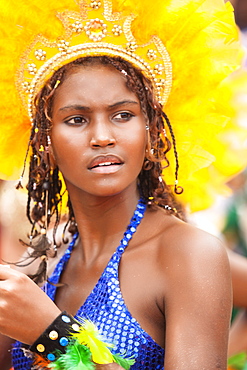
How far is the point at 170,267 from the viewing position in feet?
7.87

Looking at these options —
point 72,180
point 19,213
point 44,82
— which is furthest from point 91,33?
point 19,213

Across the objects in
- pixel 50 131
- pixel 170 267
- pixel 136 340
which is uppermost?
pixel 50 131

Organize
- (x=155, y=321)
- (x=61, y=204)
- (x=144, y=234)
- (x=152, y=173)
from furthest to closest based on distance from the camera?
(x=61, y=204)
(x=152, y=173)
(x=144, y=234)
(x=155, y=321)

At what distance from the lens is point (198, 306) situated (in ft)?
7.36

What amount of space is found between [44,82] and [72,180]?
44 centimetres

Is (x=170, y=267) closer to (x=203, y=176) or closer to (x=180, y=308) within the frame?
(x=180, y=308)

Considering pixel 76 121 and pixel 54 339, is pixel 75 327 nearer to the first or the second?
pixel 54 339

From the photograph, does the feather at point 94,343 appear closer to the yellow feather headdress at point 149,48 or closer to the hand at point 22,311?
the hand at point 22,311

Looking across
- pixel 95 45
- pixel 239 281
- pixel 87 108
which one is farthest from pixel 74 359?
pixel 239 281

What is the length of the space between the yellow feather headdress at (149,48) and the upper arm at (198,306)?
2.40ft

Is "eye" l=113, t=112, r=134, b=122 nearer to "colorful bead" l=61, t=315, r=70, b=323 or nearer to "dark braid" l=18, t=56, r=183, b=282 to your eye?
"dark braid" l=18, t=56, r=183, b=282

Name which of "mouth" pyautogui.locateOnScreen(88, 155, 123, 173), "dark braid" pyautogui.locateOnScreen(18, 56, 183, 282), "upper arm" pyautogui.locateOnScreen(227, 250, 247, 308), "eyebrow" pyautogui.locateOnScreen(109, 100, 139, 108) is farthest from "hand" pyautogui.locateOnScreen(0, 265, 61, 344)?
"upper arm" pyautogui.locateOnScreen(227, 250, 247, 308)

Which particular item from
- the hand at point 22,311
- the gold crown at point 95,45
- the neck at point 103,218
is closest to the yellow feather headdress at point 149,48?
the gold crown at point 95,45

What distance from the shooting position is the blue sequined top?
95.0 inches
